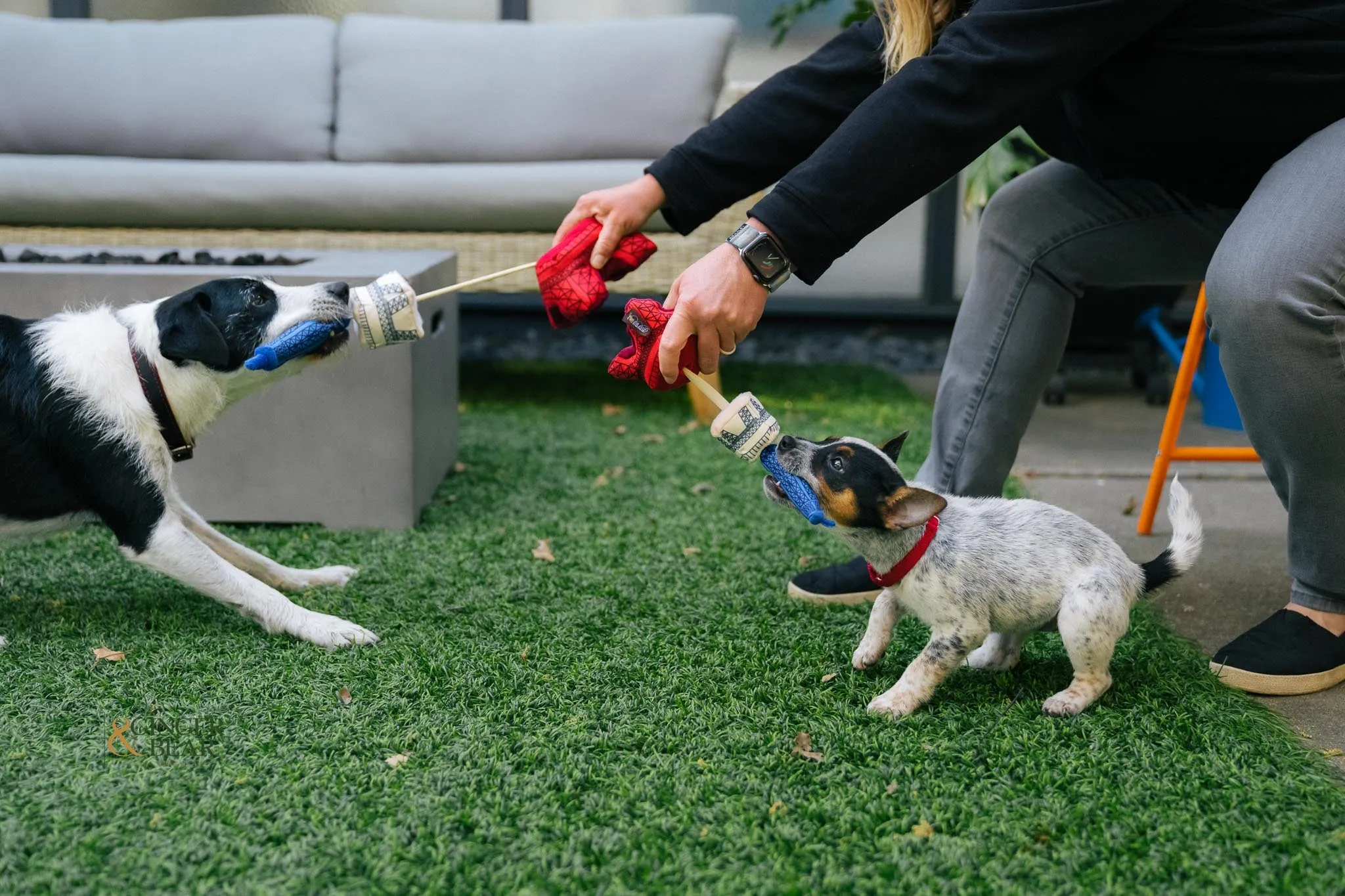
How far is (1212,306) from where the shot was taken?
1665mm

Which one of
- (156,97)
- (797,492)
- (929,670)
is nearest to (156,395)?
(797,492)

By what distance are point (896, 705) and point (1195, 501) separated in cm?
170

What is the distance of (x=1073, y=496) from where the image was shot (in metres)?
2.96

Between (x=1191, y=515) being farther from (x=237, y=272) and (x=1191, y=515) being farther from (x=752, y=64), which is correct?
(x=752, y=64)

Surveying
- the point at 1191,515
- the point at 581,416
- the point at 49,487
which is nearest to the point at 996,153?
the point at 581,416

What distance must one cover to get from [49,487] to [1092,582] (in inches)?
64.8

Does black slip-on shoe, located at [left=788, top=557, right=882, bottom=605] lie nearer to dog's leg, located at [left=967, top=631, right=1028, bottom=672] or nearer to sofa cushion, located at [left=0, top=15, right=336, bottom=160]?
dog's leg, located at [left=967, top=631, right=1028, bottom=672]

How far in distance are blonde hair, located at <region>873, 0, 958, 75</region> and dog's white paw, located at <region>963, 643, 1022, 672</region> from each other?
3.02 feet

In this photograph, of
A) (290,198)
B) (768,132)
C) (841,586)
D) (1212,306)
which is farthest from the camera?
(290,198)

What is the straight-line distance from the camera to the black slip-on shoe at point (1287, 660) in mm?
1719

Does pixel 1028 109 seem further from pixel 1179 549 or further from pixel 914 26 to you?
pixel 1179 549

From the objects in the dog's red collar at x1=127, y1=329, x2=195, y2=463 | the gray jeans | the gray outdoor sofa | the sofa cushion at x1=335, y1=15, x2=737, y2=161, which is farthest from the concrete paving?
the dog's red collar at x1=127, y1=329, x2=195, y2=463

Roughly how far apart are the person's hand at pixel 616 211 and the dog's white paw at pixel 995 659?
0.89 m

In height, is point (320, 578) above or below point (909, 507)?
below
